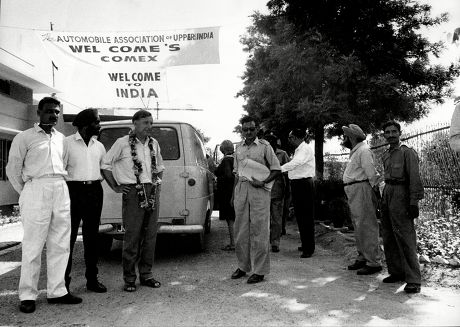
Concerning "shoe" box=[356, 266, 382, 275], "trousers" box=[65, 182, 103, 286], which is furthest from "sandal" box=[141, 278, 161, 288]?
"shoe" box=[356, 266, 382, 275]

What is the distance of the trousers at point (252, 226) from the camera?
5.07 m

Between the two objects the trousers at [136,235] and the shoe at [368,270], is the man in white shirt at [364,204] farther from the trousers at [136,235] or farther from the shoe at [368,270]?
the trousers at [136,235]

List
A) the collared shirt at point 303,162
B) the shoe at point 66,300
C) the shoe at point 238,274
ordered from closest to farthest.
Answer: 1. the shoe at point 66,300
2. the shoe at point 238,274
3. the collared shirt at point 303,162

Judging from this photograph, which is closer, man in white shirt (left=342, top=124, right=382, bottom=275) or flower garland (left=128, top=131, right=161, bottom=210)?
flower garland (left=128, top=131, right=161, bottom=210)

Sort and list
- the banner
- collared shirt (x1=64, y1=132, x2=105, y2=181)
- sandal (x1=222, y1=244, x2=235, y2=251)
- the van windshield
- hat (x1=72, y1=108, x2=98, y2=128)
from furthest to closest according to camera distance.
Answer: the banner < sandal (x1=222, y1=244, x2=235, y2=251) < the van windshield < hat (x1=72, y1=108, x2=98, y2=128) < collared shirt (x1=64, y1=132, x2=105, y2=181)

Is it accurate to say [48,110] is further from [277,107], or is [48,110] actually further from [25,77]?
[25,77]

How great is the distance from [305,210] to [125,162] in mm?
2996

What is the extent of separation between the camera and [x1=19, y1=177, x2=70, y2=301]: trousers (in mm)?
4020

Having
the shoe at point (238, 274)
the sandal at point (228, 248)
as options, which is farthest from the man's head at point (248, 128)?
the sandal at point (228, 248)

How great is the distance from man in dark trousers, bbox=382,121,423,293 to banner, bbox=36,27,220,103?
4.64 m

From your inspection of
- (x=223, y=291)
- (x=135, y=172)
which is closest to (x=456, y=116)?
(x=223, y=291)

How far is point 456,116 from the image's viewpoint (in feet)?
11.3

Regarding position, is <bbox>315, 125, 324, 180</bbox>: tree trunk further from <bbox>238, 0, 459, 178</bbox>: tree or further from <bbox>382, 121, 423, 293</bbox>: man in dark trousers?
<bbox>382, 121, 423, 293</bbox>: man in dark trousers

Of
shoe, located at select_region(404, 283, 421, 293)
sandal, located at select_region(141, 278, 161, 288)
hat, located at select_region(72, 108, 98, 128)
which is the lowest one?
shoe, located at select_region(404, 283, 421, 293)
